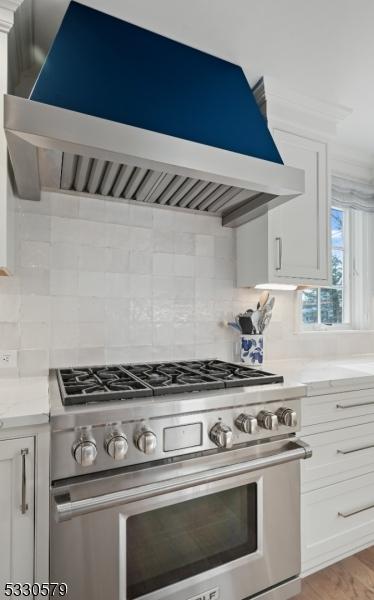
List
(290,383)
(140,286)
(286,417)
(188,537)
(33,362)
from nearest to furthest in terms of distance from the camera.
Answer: (188,537) → (286,417) → (290,383) → (33,362) → (140,286)

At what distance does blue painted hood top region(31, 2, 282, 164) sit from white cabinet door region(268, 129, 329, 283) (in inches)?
15.6

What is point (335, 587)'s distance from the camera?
150 cm

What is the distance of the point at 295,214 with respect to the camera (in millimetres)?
1859

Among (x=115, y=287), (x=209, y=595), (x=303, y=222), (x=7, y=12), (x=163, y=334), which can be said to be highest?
(x=7, y=12)

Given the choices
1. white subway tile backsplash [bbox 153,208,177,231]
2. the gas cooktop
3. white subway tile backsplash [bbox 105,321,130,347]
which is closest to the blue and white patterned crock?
the gas cooktop

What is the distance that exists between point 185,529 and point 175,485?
0.22 m

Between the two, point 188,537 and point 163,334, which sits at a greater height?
point 163,334

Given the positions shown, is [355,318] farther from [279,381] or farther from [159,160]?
[159,160]

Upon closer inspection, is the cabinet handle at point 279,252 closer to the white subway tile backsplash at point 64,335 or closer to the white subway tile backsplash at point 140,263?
the white subway tile backsplash at point 140,263

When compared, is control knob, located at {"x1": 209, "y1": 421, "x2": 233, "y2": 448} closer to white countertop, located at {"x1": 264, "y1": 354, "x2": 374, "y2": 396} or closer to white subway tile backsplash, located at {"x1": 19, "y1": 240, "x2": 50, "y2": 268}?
white countertop, located at {"x1": 264, "y1": 354, "x2": 374, "y2": 396}

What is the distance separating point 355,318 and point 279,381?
1632 millimetres

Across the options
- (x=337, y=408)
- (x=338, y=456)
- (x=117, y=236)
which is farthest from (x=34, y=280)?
(x=338, y=456)

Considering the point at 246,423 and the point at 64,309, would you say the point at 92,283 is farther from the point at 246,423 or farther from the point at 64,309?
the point at 246,423

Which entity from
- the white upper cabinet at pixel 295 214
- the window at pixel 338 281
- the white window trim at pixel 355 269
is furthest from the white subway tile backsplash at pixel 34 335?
the white window trim at pixel 355 269
